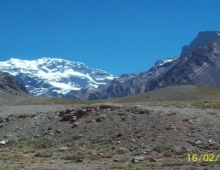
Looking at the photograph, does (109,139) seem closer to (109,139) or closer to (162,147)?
(109,139)

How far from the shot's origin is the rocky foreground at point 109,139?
2084 cm

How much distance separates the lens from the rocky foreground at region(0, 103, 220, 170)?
2084 cm

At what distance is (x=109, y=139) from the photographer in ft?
91.4

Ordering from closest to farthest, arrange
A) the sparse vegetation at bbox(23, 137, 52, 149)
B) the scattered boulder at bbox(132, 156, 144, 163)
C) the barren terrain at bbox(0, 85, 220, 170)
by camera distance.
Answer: the scattered boulder at bbox(132, 156, 144, 163) < the barren terrain at bbox(0, 85, 220, 170) < the sparse vegetation at bbox(23, 137, 52, 149)
